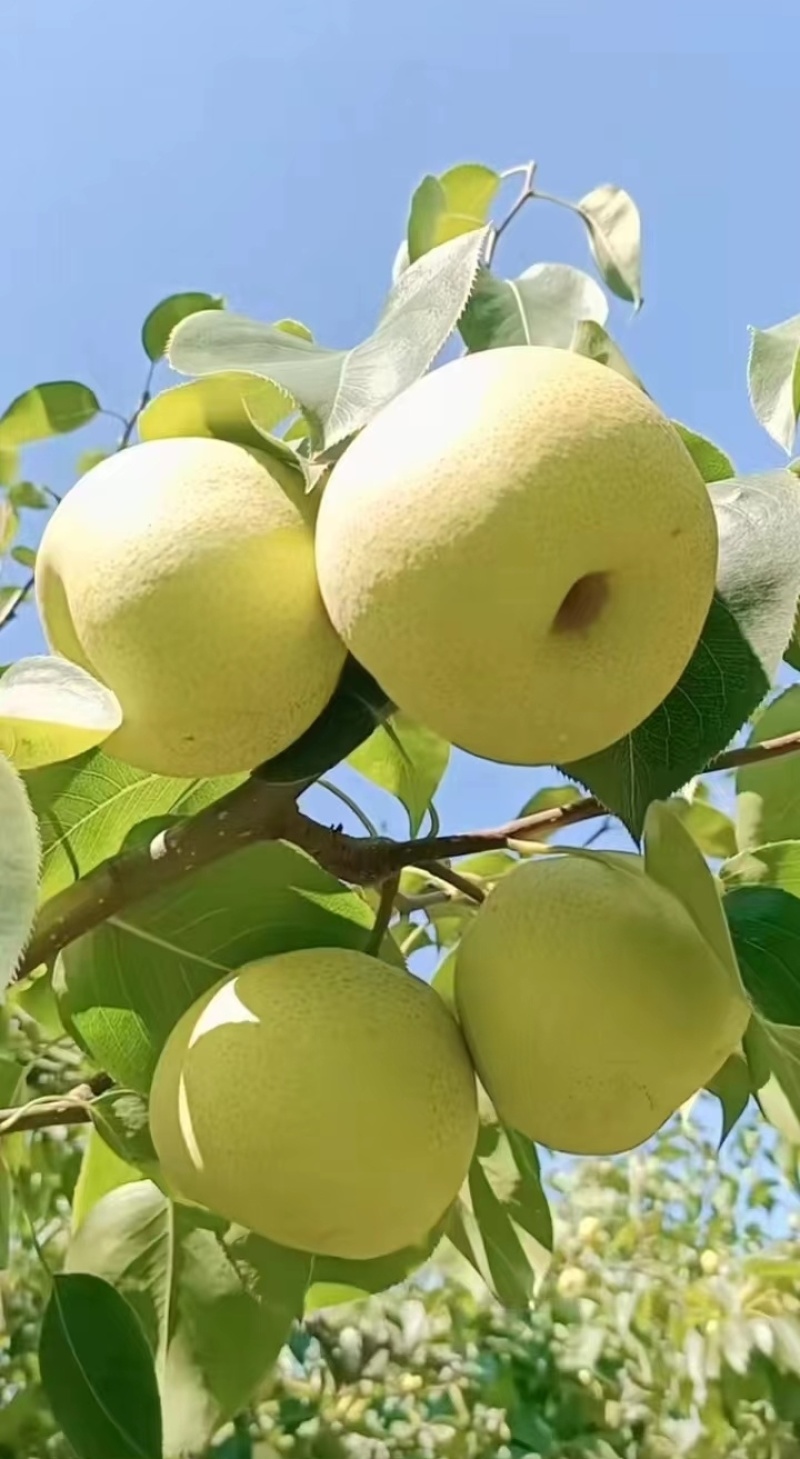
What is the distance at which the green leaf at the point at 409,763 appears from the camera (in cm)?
82

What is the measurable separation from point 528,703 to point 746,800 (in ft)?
1.23

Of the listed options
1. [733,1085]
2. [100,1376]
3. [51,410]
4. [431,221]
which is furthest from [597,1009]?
[51,410]

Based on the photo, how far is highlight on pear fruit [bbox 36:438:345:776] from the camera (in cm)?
50

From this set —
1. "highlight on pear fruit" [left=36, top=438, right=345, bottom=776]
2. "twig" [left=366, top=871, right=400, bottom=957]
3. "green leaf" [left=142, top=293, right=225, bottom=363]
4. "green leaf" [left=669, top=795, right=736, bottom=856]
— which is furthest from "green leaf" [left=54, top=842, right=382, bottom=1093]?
"green leaf" [left=142, top=293, right=225, bottom=363]

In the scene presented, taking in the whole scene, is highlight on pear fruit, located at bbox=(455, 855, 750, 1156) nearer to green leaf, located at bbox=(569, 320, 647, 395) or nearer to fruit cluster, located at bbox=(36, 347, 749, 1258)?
fruit cluster, located at bbox=(36, 347, 749, 1258)

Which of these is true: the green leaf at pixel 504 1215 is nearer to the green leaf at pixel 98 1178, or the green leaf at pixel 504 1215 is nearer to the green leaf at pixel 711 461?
the green leaf at pixel 98 1178

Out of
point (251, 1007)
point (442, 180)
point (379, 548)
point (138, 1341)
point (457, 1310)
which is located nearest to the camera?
point (379, 548)

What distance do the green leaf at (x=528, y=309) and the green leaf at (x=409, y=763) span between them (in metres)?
0.23

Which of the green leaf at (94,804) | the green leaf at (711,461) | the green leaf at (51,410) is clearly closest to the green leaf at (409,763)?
the green leaf at (94,804)

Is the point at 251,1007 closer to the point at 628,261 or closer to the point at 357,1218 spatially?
the point at 357,1218

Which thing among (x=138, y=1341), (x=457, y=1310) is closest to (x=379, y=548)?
(x=138, y=1341)

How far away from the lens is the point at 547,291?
0.75 meters

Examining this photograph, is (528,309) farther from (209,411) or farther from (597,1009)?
(597,1009)

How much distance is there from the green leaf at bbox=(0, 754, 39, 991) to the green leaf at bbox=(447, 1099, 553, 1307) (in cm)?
39
